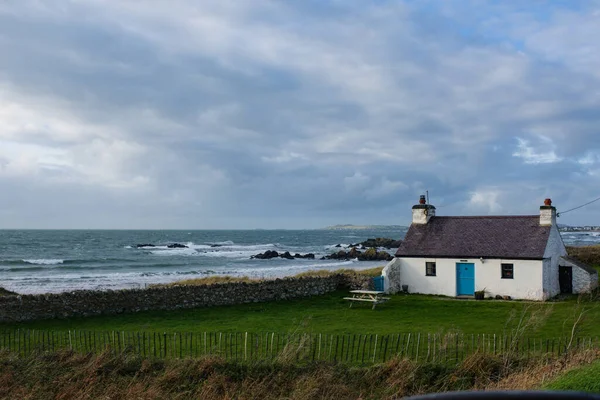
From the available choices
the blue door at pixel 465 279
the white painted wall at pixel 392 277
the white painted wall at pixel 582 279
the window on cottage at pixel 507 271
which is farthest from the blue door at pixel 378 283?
the white painted wall at pixel 582 279

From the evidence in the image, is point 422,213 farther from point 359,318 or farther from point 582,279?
point 359,318

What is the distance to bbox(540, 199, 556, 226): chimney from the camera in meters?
→ 26.8

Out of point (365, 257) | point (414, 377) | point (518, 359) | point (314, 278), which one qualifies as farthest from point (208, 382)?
point (365, 257)

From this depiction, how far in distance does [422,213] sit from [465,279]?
4.72 metres

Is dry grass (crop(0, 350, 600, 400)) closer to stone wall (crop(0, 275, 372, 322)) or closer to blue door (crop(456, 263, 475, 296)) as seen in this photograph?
stone wall (crop(0, 275, 372, 322))

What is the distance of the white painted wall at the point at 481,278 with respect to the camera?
25.4m

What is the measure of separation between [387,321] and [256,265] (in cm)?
4383

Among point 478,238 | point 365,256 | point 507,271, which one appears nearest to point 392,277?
point 478,238

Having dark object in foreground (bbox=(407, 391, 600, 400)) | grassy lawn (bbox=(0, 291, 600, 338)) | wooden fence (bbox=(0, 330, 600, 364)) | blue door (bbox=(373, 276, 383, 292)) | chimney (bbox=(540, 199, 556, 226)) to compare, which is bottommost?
grassy lawn (bbox=(0, 291, 600, 338))

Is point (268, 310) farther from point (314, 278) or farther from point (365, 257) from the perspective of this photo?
point (365, 257)

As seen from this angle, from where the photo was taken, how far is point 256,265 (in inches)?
2483

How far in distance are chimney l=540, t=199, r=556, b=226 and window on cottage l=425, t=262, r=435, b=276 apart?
17.9 ft

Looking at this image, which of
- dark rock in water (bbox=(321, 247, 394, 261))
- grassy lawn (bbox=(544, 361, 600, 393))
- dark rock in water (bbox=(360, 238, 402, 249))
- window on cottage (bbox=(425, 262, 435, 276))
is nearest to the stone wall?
window on cottage (bbox=(425, 262, 435, 276))

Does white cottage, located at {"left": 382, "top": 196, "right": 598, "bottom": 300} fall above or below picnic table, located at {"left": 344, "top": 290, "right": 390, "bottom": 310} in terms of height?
above
